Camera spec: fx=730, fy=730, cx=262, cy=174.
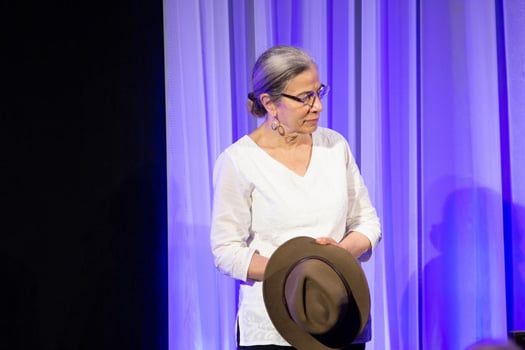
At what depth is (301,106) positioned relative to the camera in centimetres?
207

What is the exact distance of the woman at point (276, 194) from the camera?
6.66 ft

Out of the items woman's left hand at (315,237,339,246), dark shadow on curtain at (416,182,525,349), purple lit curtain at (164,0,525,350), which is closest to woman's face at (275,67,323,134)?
woman's left hand at (315,237,339,246)

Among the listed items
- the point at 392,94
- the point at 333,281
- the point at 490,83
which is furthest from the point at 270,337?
the point at 490,83

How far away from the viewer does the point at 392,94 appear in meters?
3.07

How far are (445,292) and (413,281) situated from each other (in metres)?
0.16

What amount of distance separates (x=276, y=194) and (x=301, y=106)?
0.26m

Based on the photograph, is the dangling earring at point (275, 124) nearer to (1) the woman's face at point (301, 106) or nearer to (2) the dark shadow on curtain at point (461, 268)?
(1) the woman's face at point (301, 106)

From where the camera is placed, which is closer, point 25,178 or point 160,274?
point 25,178

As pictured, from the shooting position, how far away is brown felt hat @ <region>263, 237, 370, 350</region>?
73.0 inches

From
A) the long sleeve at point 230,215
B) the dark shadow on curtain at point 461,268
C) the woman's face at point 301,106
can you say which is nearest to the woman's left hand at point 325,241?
the long sleeve at point 230,215

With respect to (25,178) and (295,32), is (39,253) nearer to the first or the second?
(25,178)

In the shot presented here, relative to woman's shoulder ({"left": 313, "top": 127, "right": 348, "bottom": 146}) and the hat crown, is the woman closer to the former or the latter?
woman's shoulder ({"left": 313, "top": 127, "right": 348, "bottom": 146})

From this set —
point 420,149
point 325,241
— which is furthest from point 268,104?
point 420,149

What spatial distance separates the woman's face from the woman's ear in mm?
14
